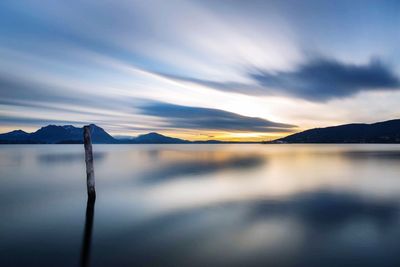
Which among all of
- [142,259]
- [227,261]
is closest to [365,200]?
[227,261]

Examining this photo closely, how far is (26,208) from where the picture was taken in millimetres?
13875

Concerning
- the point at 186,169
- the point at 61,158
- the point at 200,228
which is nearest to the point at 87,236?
the point at 200,228

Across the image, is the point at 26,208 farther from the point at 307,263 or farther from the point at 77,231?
the point at 307,263

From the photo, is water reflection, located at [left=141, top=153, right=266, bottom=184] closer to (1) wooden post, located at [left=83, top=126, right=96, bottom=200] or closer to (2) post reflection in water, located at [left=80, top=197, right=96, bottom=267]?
(1) wooden post, located at [left=83, top=126, right=96, bottom=200]

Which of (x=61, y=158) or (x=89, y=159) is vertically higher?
(x=89, y=159)

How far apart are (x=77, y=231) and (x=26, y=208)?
5898 millimetres

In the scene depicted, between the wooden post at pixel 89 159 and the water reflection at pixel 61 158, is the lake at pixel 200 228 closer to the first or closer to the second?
the wooden post at pixel 89 159

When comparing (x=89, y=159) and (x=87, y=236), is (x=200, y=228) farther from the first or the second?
(x=89, y=159)

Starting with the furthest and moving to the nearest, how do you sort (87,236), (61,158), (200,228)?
1. (61,158)
2. (200,228)
3. (87,236)

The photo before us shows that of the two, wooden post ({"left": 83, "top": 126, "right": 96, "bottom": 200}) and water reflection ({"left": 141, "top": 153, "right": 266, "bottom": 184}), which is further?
water reflection ({"left": 141, "top": 153, "right": 266, "bottom": 184})

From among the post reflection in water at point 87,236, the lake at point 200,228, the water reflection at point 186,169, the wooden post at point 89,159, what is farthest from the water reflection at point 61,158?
the post reflection in water at point 87,236

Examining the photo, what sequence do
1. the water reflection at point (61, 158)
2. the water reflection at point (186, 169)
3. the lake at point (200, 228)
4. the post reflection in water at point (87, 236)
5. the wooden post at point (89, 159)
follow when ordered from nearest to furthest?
1. the post reflection in water at point (87, 236)
2. the lake at point (200, 228)
3. the wooden post at point (89, 159)
4. the water reflection at point (186, 169)
5. the water reflection at point (61, 158)

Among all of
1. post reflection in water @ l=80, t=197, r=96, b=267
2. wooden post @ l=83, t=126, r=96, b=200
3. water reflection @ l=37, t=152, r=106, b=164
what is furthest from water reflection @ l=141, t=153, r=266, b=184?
water reflection @ l=37, t=152, r=106, b=164

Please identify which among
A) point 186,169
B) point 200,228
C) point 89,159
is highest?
point 89,159
